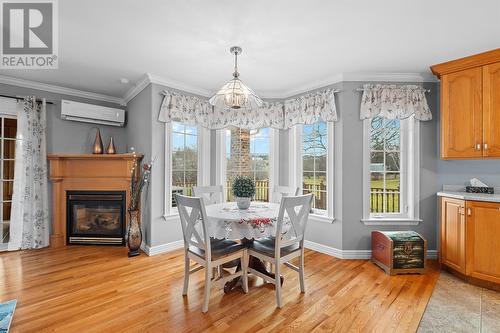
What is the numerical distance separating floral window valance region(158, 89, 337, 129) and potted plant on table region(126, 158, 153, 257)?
0.80 meters

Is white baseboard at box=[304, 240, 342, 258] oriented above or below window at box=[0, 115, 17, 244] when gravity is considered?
below

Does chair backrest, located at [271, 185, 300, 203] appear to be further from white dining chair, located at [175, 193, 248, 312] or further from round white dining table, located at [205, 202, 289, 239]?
white dining chair, located at [175, 193, 248, 312]

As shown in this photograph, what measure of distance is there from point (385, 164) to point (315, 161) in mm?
926

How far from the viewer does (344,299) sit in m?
2.22

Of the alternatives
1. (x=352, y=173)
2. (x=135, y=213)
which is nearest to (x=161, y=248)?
(x=135, y=213)

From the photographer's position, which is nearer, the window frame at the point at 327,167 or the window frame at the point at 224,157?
the window frame at the point at 327,167

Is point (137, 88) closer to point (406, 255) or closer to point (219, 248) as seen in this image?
point (219, 248)

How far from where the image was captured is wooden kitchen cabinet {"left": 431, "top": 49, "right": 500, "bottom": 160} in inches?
101

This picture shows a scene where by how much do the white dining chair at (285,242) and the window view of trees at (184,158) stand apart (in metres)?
1.76

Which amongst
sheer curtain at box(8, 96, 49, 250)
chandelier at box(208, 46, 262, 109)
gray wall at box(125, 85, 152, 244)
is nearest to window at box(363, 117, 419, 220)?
chandelier at box(208, 46, 262, 109)

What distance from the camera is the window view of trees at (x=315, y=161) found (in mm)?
3549

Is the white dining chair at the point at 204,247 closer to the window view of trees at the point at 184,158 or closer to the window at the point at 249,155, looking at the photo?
the window view of trees at the point at 184,158

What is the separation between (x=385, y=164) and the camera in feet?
10.8

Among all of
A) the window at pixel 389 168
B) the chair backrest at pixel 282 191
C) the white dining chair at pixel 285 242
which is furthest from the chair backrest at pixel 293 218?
the window at pixel 389 168
